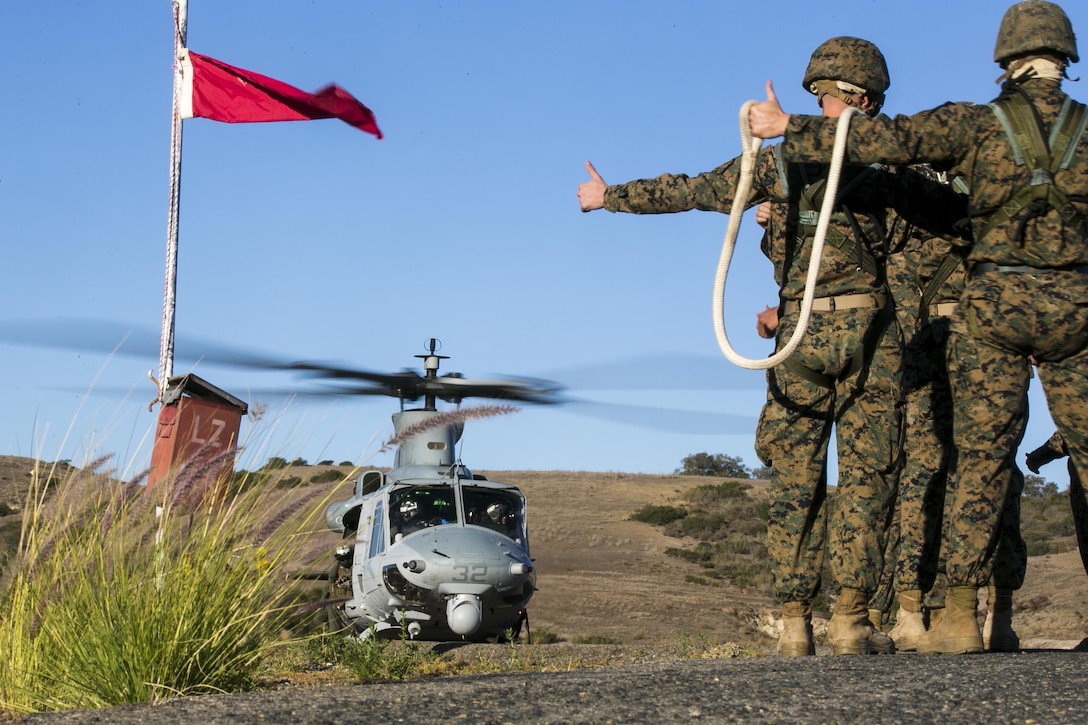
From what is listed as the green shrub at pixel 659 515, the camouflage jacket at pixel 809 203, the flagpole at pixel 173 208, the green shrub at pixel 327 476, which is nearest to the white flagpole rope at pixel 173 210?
the flagpole at pixel 173 208

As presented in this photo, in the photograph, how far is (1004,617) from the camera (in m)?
6.40

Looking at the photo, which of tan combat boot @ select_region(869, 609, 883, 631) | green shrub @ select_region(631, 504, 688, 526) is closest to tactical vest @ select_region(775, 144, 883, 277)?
tan combat boot @ select_region(869, 609, 883, 631)

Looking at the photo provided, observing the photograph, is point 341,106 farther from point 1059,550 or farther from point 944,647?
point 1059,550

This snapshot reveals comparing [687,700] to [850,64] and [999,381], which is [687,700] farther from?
[850,64]

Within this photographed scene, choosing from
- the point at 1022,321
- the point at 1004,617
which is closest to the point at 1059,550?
the point at 1004,617

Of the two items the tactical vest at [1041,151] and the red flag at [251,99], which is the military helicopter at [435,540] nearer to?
the red flag at [251,99]

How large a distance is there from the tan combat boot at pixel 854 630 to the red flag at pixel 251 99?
782 centimetres

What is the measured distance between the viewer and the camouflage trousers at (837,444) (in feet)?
18.9

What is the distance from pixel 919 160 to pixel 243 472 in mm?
3056

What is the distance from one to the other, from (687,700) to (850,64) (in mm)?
3422

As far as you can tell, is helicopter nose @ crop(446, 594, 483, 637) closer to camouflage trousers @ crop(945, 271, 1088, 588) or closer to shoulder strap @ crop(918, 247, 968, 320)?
shoulder strap @ crop(918, 247, 968, 320)

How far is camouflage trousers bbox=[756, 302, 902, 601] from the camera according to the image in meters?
5.75

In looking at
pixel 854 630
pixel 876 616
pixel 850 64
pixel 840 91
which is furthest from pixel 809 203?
pixel 876 616

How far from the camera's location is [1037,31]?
5301 millimetres
